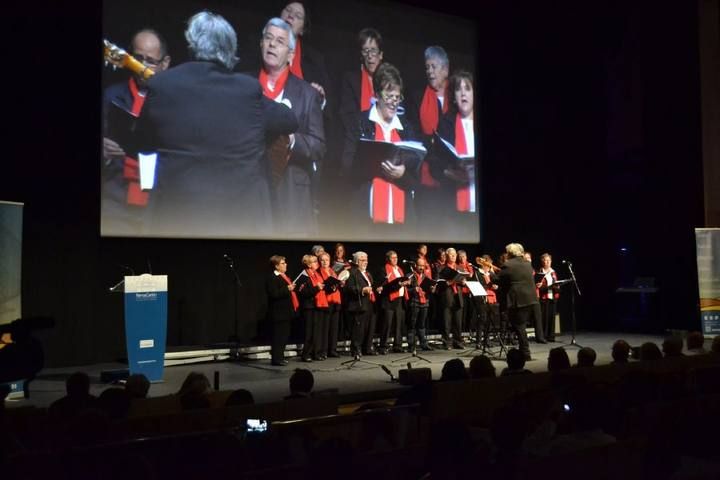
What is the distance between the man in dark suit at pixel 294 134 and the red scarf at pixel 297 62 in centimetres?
6

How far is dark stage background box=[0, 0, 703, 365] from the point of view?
9359 millimetres

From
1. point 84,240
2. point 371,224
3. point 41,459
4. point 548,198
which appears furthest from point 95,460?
point 548,198

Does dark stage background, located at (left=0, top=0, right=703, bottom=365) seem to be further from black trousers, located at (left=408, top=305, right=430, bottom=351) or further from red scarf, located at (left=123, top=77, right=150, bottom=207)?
black trousers, located at (left=408, top=305, right=430, bottom=351)

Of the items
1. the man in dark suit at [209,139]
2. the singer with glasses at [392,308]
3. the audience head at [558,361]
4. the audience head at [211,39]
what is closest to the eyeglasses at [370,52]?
the man in dark suit at [209,139]

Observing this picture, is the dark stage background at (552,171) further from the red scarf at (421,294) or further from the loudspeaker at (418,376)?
the loudspeaker at (418,376)

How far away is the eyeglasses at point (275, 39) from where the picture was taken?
35.2 feet

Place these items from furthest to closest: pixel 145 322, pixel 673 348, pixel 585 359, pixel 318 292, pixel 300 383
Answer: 1. pixel 318 292
2. pixel 145 322
3. pixel 673 348
4. pixel 585 359
5. pixel 300 383

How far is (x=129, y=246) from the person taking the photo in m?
9.78

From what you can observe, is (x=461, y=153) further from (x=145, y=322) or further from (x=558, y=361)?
(x=558, y=361)

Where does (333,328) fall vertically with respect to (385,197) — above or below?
below

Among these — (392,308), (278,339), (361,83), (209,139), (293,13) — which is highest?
(293,13)

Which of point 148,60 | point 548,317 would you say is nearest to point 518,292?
point 548,317

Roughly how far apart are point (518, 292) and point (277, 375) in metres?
3.49

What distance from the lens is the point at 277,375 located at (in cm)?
857
